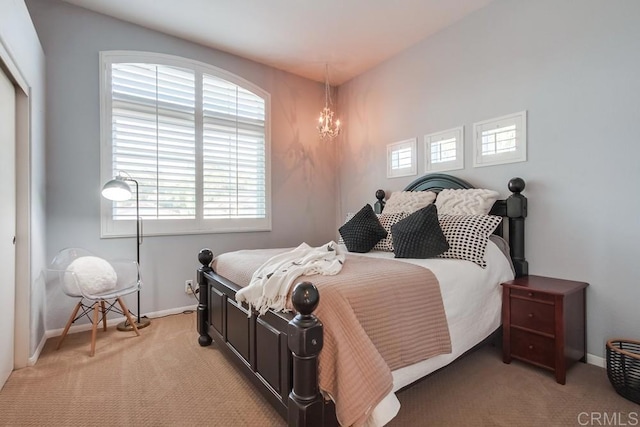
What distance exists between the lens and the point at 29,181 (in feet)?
7.14

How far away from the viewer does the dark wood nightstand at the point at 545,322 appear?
1921 mm

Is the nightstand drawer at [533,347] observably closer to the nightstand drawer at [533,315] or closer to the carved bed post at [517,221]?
the nightstand drawer at [533,315]

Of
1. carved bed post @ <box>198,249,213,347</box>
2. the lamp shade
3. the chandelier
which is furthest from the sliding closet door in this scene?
the chandelier

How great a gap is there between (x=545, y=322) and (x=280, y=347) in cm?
169

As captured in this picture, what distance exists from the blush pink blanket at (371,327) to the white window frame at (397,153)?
5.86 feet

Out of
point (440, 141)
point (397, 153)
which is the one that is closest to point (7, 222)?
point (397, 153)

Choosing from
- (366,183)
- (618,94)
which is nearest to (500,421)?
(618,94)

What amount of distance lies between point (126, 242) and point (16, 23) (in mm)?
1800

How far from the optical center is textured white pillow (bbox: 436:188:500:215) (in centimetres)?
251

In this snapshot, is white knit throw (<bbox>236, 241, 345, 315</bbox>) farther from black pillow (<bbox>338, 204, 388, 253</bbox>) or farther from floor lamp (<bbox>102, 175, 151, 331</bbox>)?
floor lamp (<bbox>102, 175, 151, 331</bbox>)

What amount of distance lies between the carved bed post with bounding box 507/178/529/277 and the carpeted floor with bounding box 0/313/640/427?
2.25ft

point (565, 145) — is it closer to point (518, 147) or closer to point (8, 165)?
point (518, 147)

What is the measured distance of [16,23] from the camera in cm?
192

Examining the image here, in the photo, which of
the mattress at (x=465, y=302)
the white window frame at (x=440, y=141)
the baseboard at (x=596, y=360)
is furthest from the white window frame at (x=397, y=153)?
the baseboard at (x=596, y=360)
